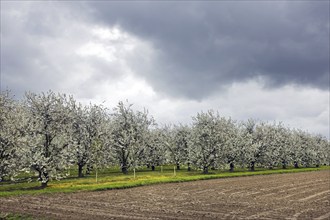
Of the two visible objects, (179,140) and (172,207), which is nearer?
(172,207)

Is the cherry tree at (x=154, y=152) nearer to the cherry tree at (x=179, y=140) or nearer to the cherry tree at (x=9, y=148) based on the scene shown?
the cherry tree at (x=179, y=140)

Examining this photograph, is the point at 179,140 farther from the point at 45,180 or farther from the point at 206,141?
the point at 45,180

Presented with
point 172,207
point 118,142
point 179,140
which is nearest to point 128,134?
point 118,142

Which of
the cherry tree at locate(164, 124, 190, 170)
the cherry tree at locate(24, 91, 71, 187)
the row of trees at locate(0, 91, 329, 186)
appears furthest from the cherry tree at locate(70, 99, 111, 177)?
the cherry tree at locate(164, 124, 190, 170)

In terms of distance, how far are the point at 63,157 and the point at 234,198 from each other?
25664 millimetres

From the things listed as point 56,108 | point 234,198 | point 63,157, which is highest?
point 56,108

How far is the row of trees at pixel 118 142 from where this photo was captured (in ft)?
150

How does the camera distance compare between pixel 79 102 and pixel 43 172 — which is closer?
pixel 43 172

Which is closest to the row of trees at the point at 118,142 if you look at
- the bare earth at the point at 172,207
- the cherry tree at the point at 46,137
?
the cherry tree at the point at 46,137

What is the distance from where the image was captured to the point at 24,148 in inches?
1734

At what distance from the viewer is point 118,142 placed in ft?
260

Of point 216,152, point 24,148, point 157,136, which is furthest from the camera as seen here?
point 157,136

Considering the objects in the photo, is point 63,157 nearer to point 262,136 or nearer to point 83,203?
point 83,203

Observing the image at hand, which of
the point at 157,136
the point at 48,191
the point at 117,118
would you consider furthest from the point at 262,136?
the point at 48,191
